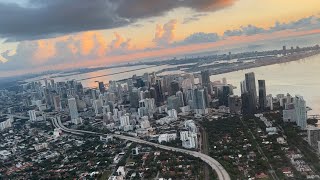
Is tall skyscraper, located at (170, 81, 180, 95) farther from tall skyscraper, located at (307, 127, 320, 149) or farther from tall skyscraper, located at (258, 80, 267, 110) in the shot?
tall skyscraper, located at (307, 127, 320, 149)

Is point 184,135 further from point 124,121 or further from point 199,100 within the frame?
point 199,100

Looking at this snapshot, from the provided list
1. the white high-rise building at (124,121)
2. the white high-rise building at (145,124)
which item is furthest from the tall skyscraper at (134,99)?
the white high-rise building at (145,124)

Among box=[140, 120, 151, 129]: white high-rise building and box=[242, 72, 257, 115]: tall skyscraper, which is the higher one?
box=[242, 72, 257, 115]: tall skyscraper

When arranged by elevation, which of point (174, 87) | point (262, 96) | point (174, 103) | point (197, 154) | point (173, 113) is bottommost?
point (197, 154)

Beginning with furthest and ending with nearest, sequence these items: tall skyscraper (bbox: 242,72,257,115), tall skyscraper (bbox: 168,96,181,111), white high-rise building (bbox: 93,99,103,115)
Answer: white high-rise building (bbox: 93,99,103,115) < tall skyscraper (bbox: 168,96,181,111) < tall skyscraper (bbox: 242,72,257,115)

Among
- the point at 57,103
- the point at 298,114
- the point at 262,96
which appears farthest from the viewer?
the point at 57,103

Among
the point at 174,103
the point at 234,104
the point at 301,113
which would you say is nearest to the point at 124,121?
the point at 174,103

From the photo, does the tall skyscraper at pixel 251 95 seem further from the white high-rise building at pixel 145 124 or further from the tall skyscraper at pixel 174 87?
the tall skyscraper at pixel 174 87

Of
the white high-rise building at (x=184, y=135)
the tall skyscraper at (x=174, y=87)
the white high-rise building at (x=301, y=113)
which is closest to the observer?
the white high-rise building at (x=301, y=113)

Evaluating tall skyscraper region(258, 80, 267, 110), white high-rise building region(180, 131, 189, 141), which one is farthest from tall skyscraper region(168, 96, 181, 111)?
white high-rise building region(180, 131, 189, 141)

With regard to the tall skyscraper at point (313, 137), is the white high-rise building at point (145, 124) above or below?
below

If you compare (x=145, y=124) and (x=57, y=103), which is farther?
(x=57, y=103)
